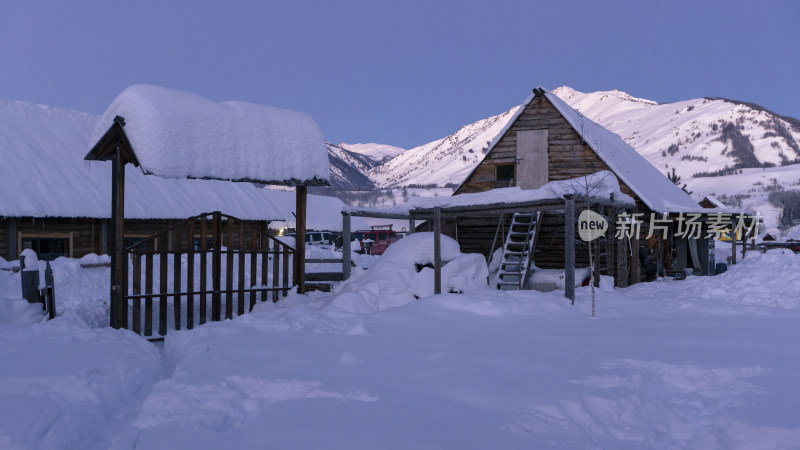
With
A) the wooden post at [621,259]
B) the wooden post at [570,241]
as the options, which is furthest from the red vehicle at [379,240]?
the wooden post at [570,241]

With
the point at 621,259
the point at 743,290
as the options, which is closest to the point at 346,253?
the point at 621,259

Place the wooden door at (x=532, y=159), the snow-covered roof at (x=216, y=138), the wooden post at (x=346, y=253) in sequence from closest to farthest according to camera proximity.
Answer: the snow-covered roof at (x=216, y=138)
the wooden post at (x=346, y=253)
the wooden door at (x=532, y=159)

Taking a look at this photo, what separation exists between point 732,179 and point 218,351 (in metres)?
150

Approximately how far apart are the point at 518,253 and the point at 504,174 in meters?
4.84

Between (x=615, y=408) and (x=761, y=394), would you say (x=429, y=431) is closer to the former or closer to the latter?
(x=615, y=408)

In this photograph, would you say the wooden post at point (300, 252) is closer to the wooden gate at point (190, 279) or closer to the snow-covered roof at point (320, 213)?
the wooden gate at point (190, 279)

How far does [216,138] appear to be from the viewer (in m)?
9.02

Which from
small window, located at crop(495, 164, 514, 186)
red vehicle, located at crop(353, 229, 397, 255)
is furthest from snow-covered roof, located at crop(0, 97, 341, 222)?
small window, located at crop(495, 164, 514, 186)

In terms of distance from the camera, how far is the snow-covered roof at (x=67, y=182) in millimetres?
16250

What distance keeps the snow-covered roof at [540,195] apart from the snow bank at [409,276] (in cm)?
101

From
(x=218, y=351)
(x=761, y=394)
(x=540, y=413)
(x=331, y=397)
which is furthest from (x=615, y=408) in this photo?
(x=218, y=351)

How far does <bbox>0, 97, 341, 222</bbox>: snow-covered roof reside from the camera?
640 inches

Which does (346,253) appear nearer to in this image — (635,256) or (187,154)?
(187,154)

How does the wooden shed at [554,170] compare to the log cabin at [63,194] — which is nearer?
the log cabin at [63,194]
